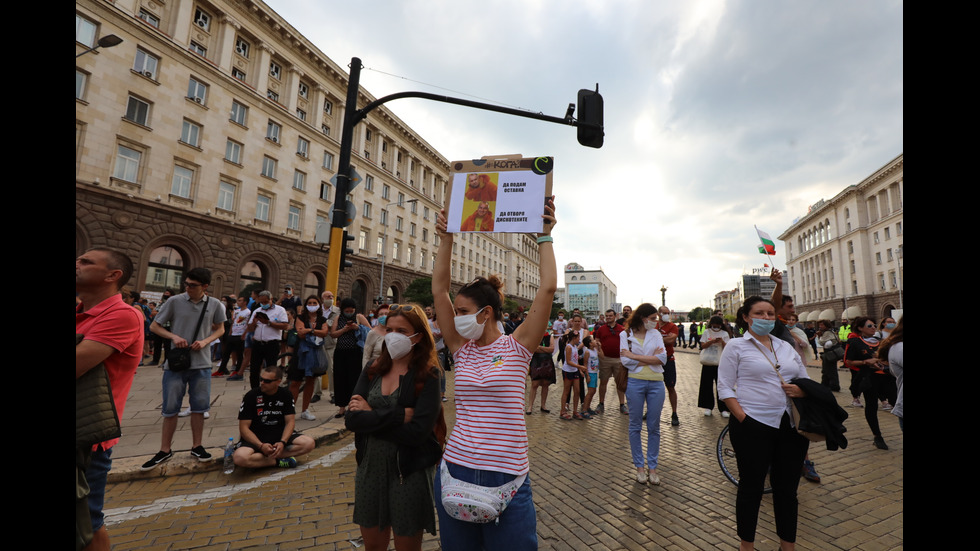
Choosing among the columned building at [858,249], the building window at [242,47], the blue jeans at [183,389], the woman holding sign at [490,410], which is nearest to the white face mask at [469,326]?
the woman holding sign at [490,410]

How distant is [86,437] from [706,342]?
888 centimetres

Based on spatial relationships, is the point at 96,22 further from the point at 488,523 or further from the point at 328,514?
the point at 488,523

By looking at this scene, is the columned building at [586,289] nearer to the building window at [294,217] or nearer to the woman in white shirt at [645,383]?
the building window at [294,217]

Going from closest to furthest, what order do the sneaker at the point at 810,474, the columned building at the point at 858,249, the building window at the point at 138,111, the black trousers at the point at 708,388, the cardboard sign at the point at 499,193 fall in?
the cardboard sign at the point at 499,193, the sneaker at the point at 810,474, the black trousers at the point at 708,388, the building window at the point at 138,111, the columned building at the point at 858,249

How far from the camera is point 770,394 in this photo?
3.08 m

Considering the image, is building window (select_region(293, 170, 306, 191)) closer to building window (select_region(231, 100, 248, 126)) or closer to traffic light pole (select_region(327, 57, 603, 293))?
building window (select_region(231, 100, 248, 126))

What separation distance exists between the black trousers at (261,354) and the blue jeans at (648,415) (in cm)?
639

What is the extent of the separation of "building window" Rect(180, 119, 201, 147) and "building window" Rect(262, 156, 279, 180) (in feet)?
13.0

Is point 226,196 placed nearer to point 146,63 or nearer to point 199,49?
point 146,63

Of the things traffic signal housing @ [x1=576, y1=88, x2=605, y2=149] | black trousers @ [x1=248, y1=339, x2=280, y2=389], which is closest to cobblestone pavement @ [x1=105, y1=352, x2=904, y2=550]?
black trousers @ [x1=248, y1=339, x2=280, y2=389]

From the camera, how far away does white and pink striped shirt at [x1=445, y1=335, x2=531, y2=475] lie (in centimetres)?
188

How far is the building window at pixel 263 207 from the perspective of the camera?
25172mm
